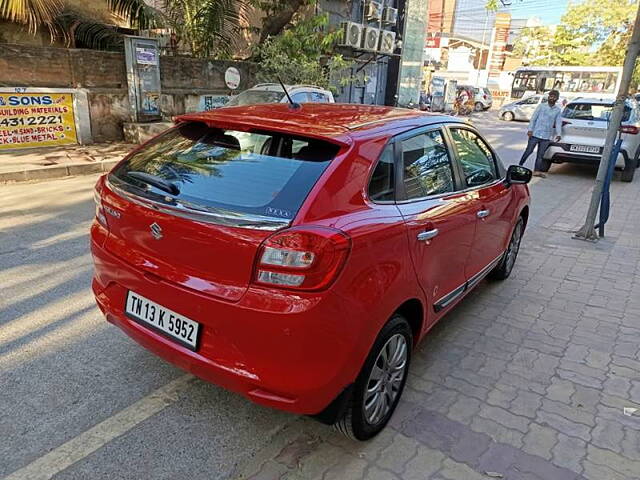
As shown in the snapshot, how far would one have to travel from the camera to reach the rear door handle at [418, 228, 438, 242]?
2531mm

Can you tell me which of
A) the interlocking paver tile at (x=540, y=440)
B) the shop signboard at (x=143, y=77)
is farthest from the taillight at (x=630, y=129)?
the shop signboard at (x=143, y=77)

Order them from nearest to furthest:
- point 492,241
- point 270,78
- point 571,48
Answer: point 492,241
point 270,78
point 571,48

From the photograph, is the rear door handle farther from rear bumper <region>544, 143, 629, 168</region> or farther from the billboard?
rear bumper <region>544, 143, 629, 168</region>

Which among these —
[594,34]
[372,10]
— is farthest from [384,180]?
[594,34]

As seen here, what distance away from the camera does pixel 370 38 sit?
59.7ft

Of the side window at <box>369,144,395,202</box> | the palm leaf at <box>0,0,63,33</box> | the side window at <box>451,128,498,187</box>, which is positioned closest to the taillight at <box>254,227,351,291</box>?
the side window at <box>369,144,395,202</box>

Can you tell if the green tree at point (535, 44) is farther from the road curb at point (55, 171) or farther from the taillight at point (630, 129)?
the road curb at point (55, 171)

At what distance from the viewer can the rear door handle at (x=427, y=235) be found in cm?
253

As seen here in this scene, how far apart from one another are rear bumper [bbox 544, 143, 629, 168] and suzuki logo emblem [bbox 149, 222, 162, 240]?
34.3ft

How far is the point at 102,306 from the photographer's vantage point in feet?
8.70

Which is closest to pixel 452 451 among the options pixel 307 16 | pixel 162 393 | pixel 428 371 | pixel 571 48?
pixel 428 371

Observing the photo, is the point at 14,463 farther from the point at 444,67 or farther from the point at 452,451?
the point at 444,67

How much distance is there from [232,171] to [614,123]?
5417mm

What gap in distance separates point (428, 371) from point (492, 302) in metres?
1.42
